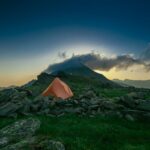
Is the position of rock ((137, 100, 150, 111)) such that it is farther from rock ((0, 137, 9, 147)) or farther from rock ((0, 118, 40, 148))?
rock ((0, 137, 9, 147))

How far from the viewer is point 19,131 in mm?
20984

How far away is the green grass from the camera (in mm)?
22250

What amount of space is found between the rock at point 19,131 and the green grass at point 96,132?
1.65 meters

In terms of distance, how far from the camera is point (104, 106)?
34.8m

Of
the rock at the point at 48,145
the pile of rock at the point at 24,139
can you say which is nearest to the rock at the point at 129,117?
the pile of rock at the point at 24,139

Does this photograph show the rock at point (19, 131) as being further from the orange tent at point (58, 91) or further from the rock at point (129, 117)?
the orange tent at point (58, 91)

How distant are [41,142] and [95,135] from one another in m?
8.40

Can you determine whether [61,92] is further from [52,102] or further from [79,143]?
[79,143]

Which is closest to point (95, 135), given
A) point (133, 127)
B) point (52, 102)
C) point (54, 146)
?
point (133, 127)

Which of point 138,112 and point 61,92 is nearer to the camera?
point 138,112

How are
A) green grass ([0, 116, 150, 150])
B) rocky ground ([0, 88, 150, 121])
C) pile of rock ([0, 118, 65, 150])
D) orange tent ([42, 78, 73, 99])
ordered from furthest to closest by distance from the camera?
1. orange tent ([42, 78, 73, 99])
2. rocky ground ([0, 88, 150, 121])
3. green grass ([0, 116, 150, 150])
4. pile of rock ([0, 118, 65, 150])

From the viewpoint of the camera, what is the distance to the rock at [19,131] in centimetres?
2033

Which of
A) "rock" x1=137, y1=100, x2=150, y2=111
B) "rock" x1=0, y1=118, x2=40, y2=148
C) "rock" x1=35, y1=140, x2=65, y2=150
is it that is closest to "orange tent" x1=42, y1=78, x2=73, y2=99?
"rock" x1=137, y1=100, x2=150, y2=111

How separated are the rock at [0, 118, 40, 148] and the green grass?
165 centimetres
